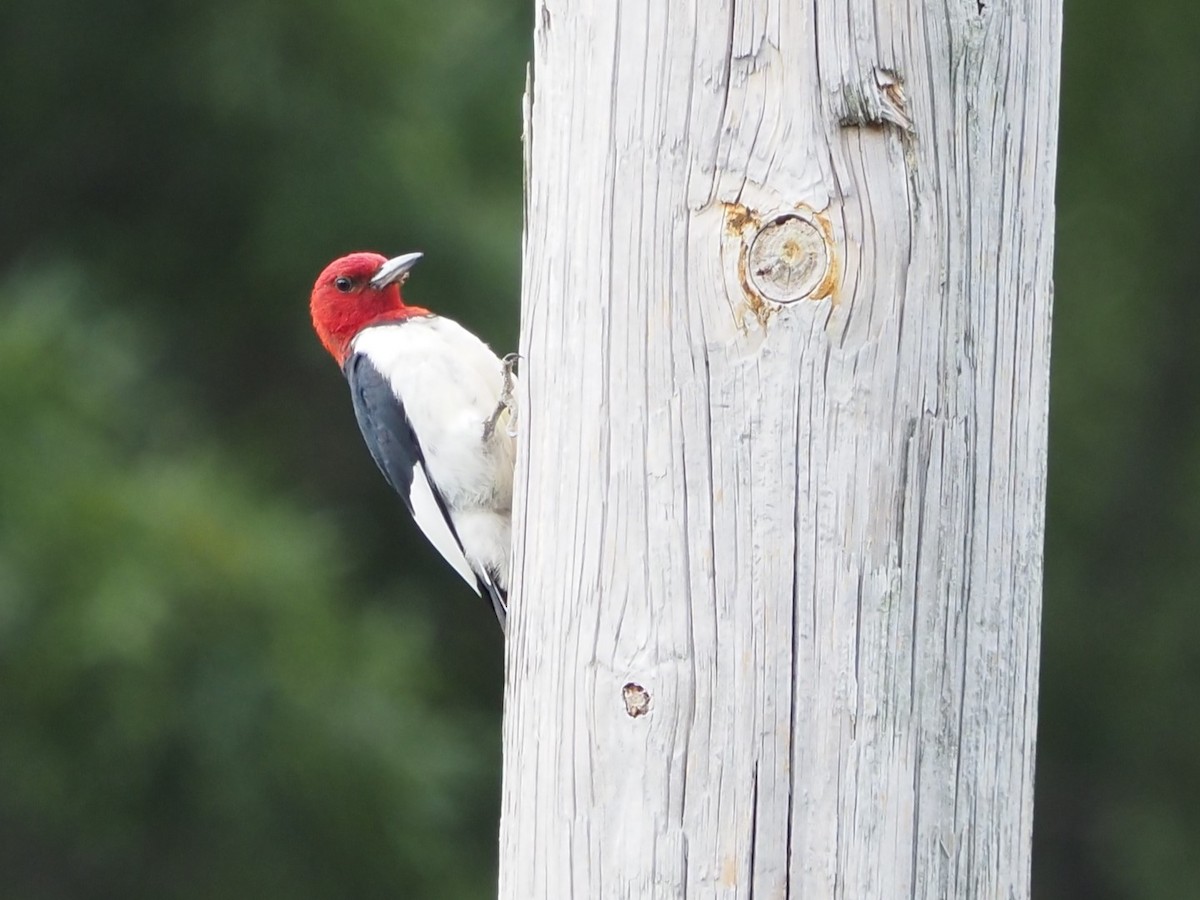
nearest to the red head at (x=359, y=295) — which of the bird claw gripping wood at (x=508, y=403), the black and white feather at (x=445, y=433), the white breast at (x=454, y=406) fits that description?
the black and white feather at (x=445, y=433)

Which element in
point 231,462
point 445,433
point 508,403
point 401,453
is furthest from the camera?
point 231,462

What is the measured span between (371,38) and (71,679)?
322cm

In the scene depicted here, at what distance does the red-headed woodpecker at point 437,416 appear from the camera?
4215 mm

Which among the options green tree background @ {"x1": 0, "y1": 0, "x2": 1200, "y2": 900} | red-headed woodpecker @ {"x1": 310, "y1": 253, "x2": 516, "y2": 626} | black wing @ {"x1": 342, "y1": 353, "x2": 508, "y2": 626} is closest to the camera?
red-headed woodpecker @ {"x1": 310, "y1": 253, "x2": 516, "y2": 626}

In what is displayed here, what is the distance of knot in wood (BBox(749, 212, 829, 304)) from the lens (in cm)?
210

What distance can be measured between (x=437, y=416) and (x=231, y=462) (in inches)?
158

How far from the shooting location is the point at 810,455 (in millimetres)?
2094

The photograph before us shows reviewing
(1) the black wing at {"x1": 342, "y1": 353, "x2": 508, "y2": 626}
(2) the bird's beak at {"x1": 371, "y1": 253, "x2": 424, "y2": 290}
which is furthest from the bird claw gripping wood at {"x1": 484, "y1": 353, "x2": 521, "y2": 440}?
(2) the bird's beak at {"x1": 371, "y1": 253, "x2": 424, "y2": 290}

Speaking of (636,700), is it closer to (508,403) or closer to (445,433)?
(508,403)

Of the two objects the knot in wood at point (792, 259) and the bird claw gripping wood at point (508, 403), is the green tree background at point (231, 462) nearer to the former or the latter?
the bird claw gripping wood at point (508, 403)

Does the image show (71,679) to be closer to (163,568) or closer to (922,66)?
(163,568)

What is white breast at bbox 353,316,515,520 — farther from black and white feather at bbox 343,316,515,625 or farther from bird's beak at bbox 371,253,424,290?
bird's beak at bbox 371,253,424,290

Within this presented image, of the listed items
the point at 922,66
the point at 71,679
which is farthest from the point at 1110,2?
the point at 922,66

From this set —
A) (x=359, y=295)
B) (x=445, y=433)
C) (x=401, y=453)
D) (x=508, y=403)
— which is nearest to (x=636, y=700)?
(x=508, y=403)
